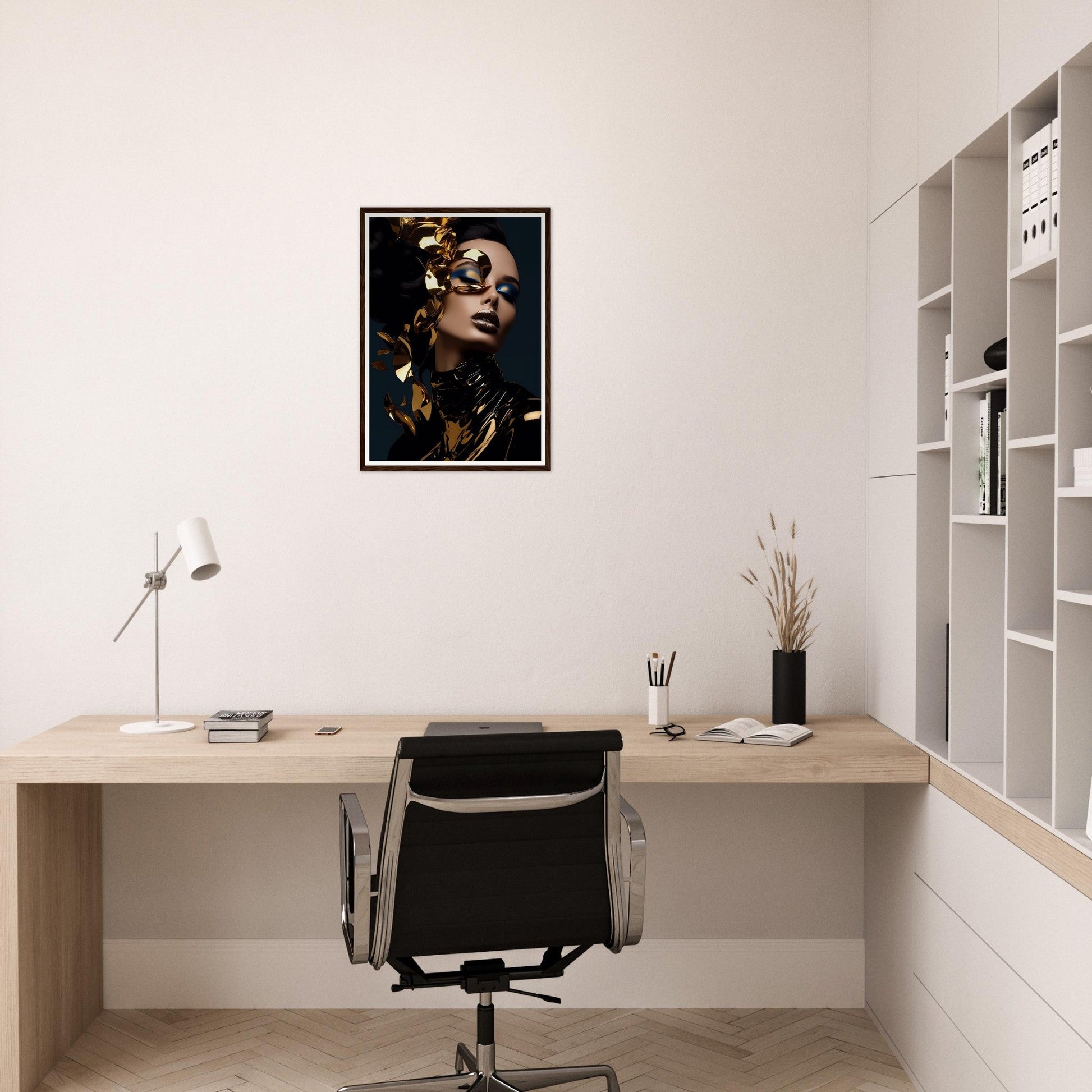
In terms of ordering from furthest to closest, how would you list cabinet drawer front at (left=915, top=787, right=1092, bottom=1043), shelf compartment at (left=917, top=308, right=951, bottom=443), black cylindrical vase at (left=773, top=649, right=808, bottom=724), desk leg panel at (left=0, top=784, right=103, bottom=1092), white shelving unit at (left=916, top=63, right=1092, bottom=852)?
black cylindrical vase at (left=773, top=649, right=808, bottom=724)
shelf compartment at (left=917, top=308, right=951, bottom=443)
desk leg panel at (left=0, top=784, right=103, bottom=1092)
white shelving unit at (left=916, top=63, right=1092, bottom=852)
cabinet drawer front at (left=915, top=787, right=1092, bottom=1043)

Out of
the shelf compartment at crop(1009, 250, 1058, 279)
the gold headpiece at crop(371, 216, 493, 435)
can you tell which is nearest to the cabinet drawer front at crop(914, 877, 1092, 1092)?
the shelf compartment at crop(1009, 250, 1058, 279)

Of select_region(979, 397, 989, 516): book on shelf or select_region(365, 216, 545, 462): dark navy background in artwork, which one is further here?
select_region(365, 216, 545, 462): dark navy background in artwork

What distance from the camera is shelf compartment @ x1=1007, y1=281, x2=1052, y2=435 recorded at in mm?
2078

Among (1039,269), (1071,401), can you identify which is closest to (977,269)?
(1039,269)

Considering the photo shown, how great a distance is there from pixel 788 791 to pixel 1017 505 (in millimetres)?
1327

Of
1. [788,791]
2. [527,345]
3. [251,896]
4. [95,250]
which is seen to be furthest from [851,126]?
[251,896]

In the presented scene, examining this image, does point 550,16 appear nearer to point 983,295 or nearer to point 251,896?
point 983,295

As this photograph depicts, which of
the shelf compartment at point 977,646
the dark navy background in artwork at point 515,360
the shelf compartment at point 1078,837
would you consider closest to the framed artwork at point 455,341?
the dark navy background in artwork at point 515,360

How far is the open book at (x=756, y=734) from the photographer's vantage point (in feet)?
8.71

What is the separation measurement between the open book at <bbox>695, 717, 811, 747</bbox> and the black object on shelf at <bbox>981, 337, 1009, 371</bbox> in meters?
1.01

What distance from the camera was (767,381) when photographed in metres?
3.07

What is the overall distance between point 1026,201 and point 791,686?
4.42 feet

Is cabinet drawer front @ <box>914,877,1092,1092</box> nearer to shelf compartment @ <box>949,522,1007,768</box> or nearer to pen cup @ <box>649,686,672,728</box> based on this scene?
shelf compartment @ <box>949,522,1007,768</box>

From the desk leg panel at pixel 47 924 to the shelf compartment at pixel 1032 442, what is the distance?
2.38 m
